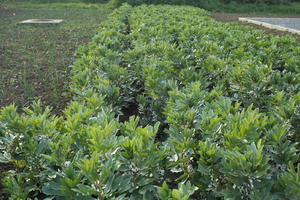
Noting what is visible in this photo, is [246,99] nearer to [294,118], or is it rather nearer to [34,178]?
[294,118]

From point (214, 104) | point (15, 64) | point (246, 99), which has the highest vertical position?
point (214, 104)

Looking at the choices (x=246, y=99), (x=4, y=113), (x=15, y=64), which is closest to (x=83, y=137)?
(x=4, y=113)

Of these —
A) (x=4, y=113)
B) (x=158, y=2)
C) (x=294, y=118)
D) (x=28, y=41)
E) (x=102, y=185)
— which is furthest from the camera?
(x=158, y=2)

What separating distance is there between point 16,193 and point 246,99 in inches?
105

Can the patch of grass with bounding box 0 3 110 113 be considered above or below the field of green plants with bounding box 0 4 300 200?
below

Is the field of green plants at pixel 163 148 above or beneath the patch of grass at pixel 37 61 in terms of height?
above

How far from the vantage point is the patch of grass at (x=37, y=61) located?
5500 mm

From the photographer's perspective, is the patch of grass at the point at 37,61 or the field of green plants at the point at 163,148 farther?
the patch of grass at the point at 37,61

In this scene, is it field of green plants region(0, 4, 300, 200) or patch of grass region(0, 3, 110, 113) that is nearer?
field of green plants region(0, 4, 300, 200)

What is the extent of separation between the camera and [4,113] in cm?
262

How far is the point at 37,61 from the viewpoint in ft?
25.7

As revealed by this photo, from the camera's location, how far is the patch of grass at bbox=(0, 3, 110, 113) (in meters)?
5.50

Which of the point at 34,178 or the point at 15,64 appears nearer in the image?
the point at 34,178

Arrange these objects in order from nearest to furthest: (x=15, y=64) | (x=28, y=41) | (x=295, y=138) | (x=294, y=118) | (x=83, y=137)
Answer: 1. (x=83, y=137)
2. (x=294, y=118)
3. (x=295, y=138)
4. (x=15, y=64)
5. (x=28, y=41)
